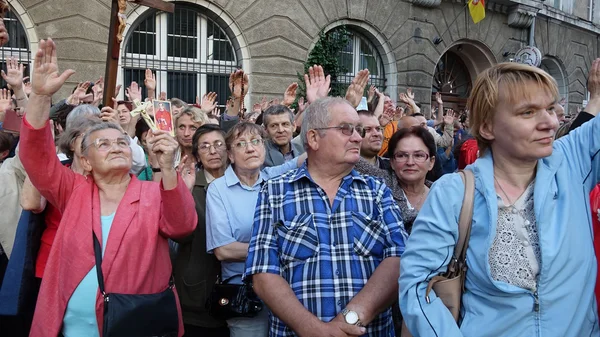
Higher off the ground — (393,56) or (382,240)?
(393,56)

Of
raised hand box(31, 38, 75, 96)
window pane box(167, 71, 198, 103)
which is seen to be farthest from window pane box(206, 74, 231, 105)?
raised hand box(31, 38, 75, 96)

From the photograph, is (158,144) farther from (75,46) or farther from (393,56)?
(393,56)

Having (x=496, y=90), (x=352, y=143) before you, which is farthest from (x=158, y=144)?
(x=496, y=90)

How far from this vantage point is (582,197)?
190 cm

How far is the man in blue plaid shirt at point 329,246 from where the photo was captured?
89.7 inches

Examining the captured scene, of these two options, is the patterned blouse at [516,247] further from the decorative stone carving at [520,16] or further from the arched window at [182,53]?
the decorative stone carving at [520,16]

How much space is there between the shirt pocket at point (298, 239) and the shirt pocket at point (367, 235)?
0.62 ft

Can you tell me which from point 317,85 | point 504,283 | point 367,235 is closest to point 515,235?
point 504,283

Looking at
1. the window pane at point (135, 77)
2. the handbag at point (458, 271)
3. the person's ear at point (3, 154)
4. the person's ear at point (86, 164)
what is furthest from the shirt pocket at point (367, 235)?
the window pane at point (135, 77)

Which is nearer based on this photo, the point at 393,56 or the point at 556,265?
the point at 556,265

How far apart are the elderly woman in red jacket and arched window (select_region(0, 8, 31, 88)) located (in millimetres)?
8278

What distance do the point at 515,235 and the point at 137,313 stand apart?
1.74 metres

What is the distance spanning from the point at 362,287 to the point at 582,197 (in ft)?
3.17

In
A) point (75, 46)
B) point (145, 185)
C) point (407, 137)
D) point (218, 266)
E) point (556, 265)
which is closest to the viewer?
point (556, 265)
